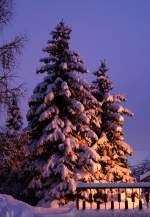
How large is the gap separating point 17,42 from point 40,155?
33.8 feet

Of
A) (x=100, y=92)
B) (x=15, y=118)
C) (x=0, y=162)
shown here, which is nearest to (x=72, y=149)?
(x=0, y=162)

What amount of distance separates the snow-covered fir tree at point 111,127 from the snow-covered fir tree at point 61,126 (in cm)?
604

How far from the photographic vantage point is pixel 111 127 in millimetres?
40188

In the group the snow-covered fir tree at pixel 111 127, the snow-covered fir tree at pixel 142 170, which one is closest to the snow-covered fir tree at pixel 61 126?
the snow-covered fir tree at pixel 111 127

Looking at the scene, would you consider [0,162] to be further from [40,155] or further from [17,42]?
[40,155]

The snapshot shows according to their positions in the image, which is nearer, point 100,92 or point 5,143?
point 5,143

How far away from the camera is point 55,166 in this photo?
3005cm

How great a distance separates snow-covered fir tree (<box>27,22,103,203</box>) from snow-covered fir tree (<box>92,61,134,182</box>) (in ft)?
19.8

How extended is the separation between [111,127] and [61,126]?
1015 cm

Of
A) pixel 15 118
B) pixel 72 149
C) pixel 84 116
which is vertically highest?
pixel 15 118

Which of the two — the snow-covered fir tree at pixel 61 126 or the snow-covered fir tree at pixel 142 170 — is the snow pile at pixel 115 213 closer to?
the snow-covered fir tree at pixel 61 126

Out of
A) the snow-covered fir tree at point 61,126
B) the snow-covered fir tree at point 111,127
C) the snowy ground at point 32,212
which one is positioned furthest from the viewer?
the snow-covered fir tree at point 111,127

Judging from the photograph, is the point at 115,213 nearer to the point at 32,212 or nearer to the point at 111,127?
the point at 32,212

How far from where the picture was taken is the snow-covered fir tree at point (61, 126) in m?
30.0
